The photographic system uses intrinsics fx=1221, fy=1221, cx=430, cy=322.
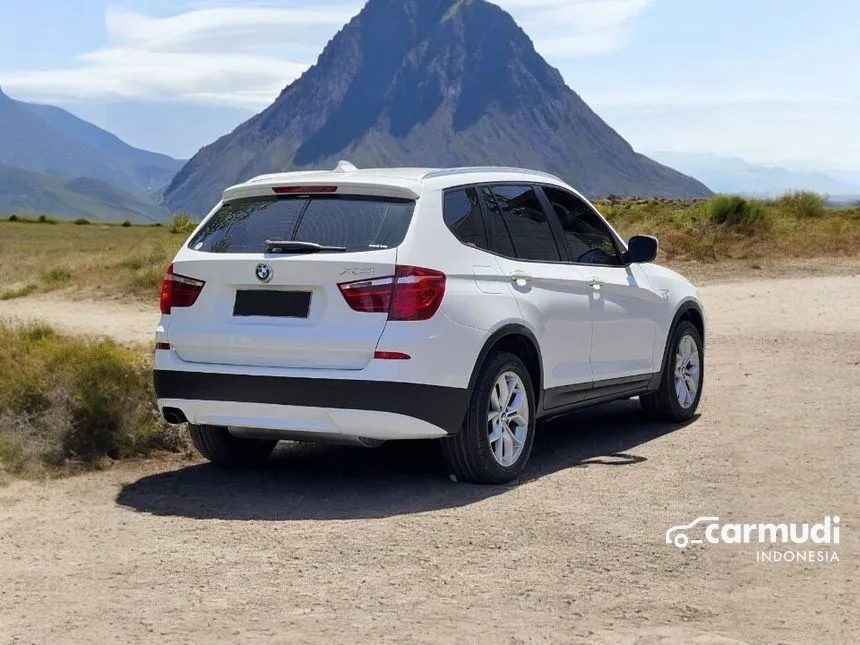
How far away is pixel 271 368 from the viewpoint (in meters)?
6.71

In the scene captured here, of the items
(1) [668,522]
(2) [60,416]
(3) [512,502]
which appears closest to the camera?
(1) [668,522]

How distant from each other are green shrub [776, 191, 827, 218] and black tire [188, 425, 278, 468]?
28.3 meters

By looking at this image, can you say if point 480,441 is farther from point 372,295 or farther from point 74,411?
point 74,411

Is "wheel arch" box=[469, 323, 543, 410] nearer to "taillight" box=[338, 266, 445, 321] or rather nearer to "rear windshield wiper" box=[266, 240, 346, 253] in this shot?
"taillight" box=[338, 266, 445, 321]

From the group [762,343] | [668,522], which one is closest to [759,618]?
[668,522]

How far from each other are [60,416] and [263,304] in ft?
7.29

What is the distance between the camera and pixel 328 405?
21.4 ft

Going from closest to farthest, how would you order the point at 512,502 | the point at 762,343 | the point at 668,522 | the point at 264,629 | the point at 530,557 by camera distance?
1. the point at 264,629
2. the point at 530,557
3. the point at 668,522
4. the point at 512,502
5. the point at 762,343

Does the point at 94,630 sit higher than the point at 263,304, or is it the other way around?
the point at 263,304

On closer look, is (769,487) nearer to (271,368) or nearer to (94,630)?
(271,368)

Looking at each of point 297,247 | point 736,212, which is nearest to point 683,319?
point 297,247

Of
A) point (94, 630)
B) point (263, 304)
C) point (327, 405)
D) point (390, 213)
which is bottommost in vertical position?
point (94, 630)

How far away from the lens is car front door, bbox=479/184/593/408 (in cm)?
734

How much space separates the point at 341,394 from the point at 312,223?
3.37 ft
